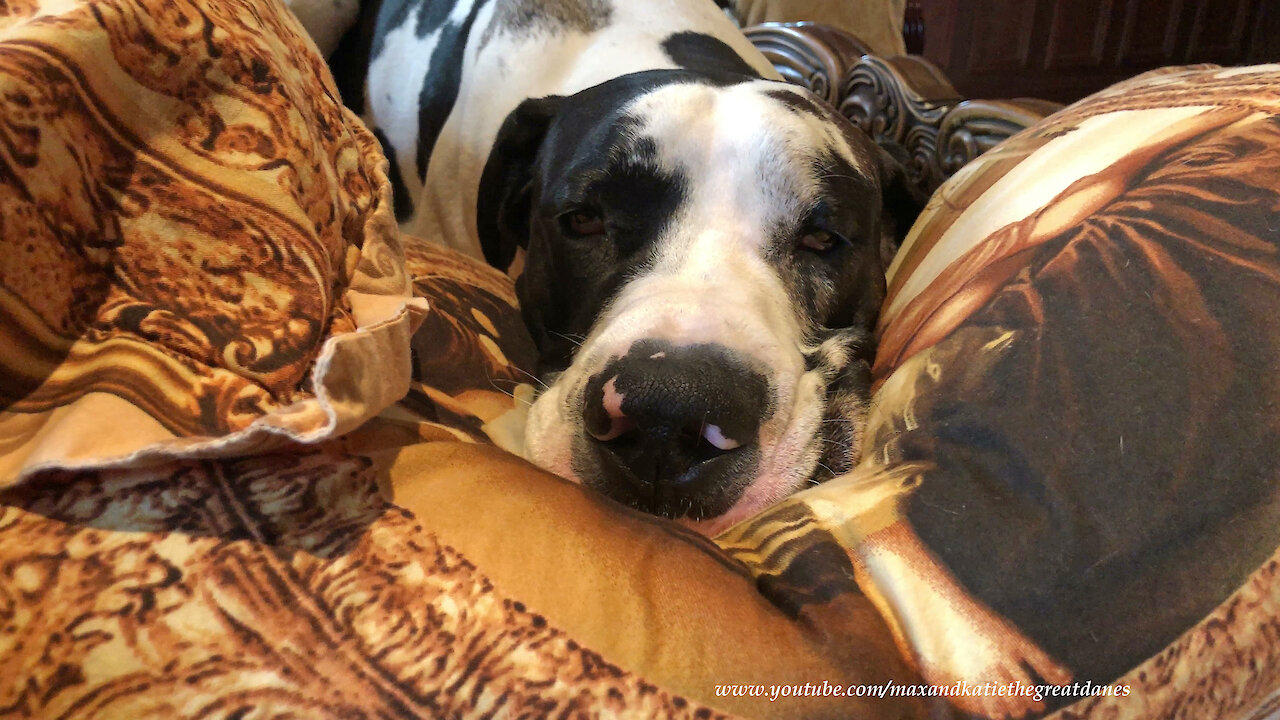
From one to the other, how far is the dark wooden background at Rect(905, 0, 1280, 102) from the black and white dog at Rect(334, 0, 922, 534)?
4249 mm

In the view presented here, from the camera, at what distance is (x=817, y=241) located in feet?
3.95

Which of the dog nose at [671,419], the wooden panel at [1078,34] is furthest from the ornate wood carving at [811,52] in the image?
the wooden panel at [1078,34]

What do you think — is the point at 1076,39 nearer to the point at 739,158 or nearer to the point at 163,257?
the point at 739,158

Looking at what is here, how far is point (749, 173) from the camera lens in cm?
115

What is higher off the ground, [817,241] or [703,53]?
[703,53]

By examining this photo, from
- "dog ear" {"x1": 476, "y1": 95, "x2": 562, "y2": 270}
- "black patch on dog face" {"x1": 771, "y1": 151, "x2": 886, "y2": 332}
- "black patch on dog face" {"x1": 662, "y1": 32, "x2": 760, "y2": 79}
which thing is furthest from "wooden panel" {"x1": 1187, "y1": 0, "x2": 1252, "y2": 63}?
"dog ear" {"x1": 476, "y1": 95, "x2": 562, "y2": 270}

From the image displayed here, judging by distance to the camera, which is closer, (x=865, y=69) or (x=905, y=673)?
(x=905, y=673)

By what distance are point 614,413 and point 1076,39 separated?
6.06m

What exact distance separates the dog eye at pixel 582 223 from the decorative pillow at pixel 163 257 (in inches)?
20.5

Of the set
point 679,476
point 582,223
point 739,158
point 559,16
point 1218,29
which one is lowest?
point 1218,29

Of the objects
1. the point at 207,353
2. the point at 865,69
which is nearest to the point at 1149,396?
the point at 207,353

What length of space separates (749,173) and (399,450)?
691 mm

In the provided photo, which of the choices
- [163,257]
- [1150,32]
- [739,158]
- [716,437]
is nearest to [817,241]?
[739,158]

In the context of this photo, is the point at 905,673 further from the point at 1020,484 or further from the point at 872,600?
the point at 1020,484
